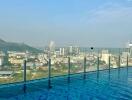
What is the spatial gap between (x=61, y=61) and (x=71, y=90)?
210 cm

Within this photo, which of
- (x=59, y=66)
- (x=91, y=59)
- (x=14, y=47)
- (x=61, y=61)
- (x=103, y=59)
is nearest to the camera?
(x=14, y=47)

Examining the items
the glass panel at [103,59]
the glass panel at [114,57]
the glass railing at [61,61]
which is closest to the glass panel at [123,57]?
the glass railing at [61,61]

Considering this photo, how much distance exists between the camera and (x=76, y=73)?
36.3 feet

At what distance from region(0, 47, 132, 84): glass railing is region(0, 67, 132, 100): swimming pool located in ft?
0.73

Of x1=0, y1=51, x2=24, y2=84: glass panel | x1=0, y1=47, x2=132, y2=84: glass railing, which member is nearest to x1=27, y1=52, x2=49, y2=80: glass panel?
x1=0, y1=47, x2=132, y2=84: glass railing

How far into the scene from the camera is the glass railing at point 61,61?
8.67m

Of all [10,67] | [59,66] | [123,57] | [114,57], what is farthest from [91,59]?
[10,67]

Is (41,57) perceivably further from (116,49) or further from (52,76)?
(116,49)

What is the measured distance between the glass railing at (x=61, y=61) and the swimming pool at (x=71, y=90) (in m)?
0.22

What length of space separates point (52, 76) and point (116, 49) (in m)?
4.60

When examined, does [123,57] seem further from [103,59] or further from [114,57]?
[103,59]

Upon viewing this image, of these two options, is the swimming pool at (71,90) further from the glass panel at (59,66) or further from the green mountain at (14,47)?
the green mountain at (14,47)

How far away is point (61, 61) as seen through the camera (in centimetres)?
1056

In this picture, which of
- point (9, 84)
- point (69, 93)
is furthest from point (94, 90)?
point (9, 84)
